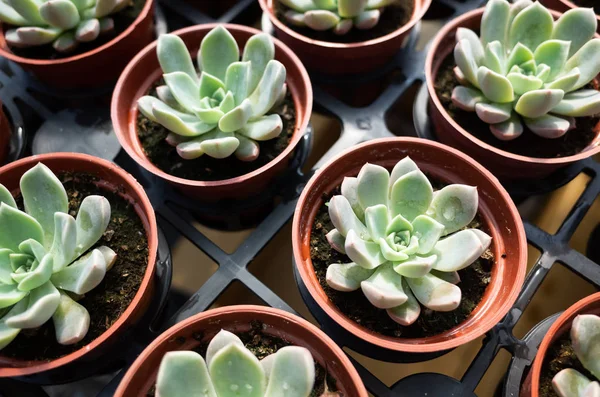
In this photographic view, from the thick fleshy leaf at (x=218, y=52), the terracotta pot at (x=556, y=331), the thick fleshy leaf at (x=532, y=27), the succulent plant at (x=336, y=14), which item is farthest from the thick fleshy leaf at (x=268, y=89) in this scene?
the terracotta pot at (x=556, y=331)

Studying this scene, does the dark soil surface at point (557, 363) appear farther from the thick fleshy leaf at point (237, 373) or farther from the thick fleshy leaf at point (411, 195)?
the thick fleshy leaf at point (237, 373)

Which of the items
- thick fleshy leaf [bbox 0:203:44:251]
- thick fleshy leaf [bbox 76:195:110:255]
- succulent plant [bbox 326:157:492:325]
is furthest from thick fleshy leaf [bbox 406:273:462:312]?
thick fleshy leaf [bbox 0:203:44:251]

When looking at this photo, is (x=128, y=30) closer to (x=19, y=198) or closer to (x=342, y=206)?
(x=19, y=198)

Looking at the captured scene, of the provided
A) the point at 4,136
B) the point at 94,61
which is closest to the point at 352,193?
the point at 94,61

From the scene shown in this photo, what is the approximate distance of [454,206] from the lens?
921 mm

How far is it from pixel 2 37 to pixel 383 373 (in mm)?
1236

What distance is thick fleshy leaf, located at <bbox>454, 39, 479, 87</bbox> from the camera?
1.06 metres

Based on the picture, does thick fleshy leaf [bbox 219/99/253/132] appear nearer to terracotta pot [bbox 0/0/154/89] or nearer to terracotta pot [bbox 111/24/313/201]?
terracotta pot [bbox 111/24/313/201]

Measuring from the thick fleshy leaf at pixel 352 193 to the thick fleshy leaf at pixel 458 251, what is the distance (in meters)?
0.15

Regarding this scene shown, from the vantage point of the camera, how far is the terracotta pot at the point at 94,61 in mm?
1162

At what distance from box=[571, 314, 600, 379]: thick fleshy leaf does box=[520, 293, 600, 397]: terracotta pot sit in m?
0.03

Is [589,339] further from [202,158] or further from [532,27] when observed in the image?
[202,158]

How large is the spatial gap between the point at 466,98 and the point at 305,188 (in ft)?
1.41

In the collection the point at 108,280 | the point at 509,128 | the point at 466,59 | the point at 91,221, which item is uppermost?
the point at 466,59
